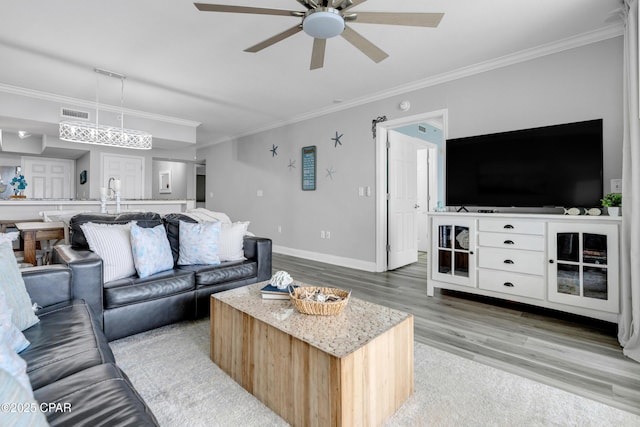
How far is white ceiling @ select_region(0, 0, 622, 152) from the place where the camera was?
7.92 ft

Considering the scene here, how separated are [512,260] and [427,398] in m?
1.77

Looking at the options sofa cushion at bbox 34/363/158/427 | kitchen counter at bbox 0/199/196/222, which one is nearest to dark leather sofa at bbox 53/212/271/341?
sofa cushion at bbox 34/363/158/427

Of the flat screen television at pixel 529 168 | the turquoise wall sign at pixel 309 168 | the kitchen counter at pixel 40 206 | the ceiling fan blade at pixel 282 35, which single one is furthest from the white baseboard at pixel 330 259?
the ceiling fan blade at pixel 282 35

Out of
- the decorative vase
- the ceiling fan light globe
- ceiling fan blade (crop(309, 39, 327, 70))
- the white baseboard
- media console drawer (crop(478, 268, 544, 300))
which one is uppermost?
ceiling fan blade (crop(309, 39, 327, 70))

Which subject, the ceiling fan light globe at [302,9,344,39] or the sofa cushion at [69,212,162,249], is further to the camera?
the sofa cushion at [69,212,162,249]

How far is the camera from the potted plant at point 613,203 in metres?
2.36

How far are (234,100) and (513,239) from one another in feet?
13.1

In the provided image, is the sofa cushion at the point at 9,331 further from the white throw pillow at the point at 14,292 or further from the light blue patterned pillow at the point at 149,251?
the light blue patterned pillow at the point at 149,251

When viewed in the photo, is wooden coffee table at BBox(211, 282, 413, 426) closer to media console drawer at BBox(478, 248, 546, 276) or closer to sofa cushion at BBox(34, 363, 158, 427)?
sofa cushion at BBox(34, 363, 158, 427)

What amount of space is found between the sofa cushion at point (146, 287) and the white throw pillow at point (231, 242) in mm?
453

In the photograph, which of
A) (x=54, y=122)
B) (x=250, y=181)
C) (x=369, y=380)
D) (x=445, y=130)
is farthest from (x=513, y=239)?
(x=54, y=122)

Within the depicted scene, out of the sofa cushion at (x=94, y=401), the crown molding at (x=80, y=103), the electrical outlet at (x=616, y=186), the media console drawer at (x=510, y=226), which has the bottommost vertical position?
the sofa cushion at (x=94, y=401)

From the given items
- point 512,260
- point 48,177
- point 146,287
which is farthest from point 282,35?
point 48,177

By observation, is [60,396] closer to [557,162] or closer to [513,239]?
[513,239]
